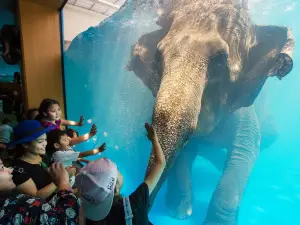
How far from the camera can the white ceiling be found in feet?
18.0

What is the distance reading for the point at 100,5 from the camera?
5777mm

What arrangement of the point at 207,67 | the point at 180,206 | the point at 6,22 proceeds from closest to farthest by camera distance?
the point at 207,67 < the point at 180,206 < the point at 6,22

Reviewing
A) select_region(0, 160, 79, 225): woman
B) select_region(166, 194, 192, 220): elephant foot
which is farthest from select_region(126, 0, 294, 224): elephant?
select_region(0, 160, 79, 225): woman

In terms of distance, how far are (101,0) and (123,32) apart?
2.52 metres

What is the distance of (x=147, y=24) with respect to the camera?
7031 millimetres

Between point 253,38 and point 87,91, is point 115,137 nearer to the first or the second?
point 87,91

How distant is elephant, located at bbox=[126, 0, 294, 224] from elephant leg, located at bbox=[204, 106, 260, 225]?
0.01 meters

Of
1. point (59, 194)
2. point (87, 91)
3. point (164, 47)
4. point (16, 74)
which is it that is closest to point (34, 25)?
point (16, 74)

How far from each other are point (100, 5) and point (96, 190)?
553cm

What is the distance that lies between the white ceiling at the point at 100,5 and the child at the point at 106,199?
5007 millimetres

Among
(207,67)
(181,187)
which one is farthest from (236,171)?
(207,67)

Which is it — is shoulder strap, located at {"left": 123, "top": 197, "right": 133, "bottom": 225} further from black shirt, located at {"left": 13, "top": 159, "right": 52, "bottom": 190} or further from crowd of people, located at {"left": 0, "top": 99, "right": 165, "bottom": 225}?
black shirt, located at {"left": 13, "top": 159, "right": 52, "bottom": 190}

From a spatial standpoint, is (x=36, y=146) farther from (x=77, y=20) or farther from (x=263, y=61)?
(x=77, y=20)

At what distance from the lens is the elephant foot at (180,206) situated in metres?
3.87
